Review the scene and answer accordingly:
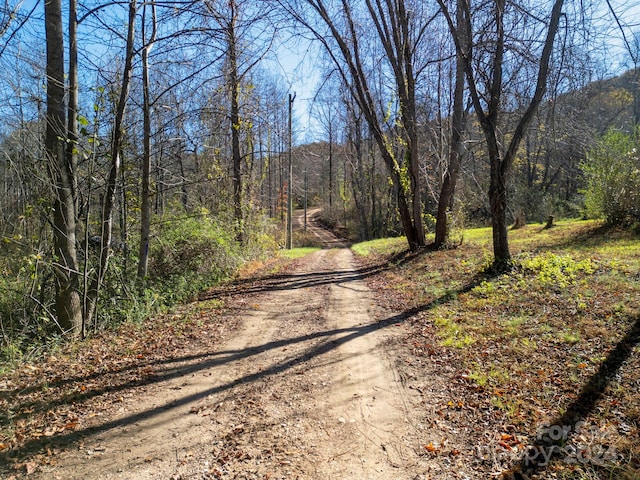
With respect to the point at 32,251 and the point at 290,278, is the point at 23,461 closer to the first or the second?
the point at 32,251

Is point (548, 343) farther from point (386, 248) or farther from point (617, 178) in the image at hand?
point (386, 248)

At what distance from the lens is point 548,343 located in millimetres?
4590

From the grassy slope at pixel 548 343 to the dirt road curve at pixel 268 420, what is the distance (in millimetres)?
901

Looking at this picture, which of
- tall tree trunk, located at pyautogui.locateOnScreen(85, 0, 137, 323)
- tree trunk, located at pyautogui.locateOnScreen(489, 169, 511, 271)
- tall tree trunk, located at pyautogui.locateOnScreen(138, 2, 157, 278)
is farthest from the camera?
tree trunk, located at pyautogui.locateOnScreen(489, 169, 511, 271)

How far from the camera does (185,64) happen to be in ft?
21.7

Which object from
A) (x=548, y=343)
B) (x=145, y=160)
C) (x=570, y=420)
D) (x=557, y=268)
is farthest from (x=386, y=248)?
(x=570, y=420)

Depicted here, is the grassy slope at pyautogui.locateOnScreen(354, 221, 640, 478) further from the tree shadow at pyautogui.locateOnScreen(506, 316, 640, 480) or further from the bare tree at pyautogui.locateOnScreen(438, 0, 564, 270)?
the bare tree at pyautogui.locateOnScreen(438, 0, 564, 270)

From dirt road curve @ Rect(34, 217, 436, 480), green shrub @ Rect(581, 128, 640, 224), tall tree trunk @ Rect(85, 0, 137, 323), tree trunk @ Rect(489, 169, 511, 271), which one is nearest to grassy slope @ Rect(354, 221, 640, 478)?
tree trunk @ Rect(489, 169, 511, 271)

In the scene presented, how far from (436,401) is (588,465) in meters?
1.34

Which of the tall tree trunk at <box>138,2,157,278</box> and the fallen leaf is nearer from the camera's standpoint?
the fallen leaf

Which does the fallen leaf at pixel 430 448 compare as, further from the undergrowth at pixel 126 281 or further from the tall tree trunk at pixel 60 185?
the tall tree trunk at pixel 60 185

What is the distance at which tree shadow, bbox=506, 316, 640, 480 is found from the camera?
278 cm

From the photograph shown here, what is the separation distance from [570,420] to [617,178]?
12.3 meters

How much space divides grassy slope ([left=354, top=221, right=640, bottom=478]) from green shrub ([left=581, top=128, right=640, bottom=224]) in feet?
11.1
